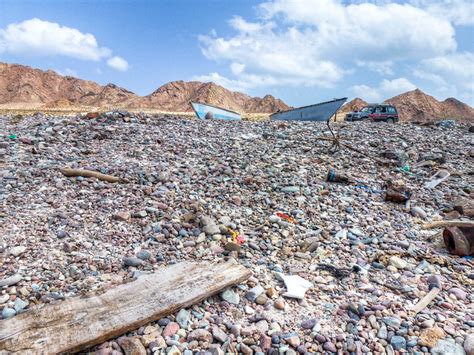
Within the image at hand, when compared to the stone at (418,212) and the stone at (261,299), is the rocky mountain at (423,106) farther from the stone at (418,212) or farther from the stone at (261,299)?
the stone at (261,299)

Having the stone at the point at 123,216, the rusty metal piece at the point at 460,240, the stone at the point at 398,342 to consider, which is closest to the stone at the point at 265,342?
the stone at the point at 398,342

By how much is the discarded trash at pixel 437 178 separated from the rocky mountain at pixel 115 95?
50.9 metres

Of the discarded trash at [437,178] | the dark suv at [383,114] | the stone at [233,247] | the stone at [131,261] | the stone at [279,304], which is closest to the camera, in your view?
the stone at [279,304]

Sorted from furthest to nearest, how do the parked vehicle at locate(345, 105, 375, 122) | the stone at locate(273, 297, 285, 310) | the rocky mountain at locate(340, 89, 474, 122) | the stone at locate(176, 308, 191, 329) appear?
the rocky mountain at locate(340, 89, 474, 122), the parked vehicle at locate(345, 105, 375, 122), the stone at locate(273, 297, 285, 310), the stone at locate(176, 308, 191, 329)

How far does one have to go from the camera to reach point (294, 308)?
293cm

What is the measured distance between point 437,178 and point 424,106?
4480cm

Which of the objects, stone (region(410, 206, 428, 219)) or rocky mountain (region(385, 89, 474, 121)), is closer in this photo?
stone (region(410, 206, 428, 219))

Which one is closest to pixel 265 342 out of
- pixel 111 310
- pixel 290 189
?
pixel 111 310

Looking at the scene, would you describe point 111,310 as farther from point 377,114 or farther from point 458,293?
point 377,114

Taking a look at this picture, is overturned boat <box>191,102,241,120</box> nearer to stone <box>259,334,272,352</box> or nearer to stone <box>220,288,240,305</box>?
stone <box>220,288,240,305</box>

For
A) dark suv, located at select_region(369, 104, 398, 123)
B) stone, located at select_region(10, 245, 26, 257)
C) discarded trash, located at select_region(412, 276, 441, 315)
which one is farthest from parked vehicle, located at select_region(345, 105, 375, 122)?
stone, located at select_region(10, 245, 26, 257)

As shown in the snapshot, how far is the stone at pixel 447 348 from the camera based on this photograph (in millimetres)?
2479

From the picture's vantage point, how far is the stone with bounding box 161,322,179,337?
8.37ft

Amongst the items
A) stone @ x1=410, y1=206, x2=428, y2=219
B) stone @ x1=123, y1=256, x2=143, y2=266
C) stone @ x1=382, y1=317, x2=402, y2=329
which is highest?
stone @ x1=410, y1=206, x2=428, y2=219
